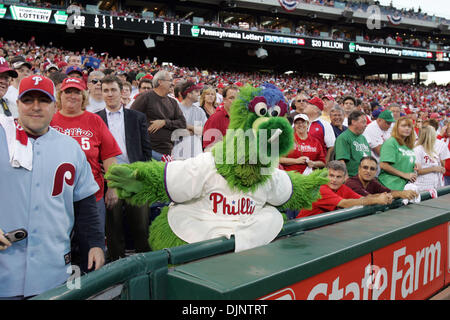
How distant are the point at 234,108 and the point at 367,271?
0.99 m

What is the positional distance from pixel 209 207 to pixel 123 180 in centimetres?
43

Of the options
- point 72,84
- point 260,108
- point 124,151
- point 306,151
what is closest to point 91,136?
point 72,84

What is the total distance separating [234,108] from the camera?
6.34 feet

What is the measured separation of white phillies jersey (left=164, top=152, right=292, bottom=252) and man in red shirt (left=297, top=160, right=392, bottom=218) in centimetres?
91

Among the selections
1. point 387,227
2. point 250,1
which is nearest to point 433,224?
point 387,227

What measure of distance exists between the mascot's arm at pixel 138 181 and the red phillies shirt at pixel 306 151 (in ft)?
7.53

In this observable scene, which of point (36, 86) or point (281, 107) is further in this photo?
point (281, 107)

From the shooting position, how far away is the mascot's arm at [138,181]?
1.72m

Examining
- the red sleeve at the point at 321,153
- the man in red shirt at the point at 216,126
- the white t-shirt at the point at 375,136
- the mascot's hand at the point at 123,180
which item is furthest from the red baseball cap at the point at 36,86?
the white t-shirt at the point at 375,136

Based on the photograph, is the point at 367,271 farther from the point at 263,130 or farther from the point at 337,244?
the point at 263,130

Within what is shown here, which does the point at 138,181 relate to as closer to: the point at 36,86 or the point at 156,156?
the point at 36,86

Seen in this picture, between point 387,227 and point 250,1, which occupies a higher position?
point 250,1

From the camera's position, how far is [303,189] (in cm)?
213
